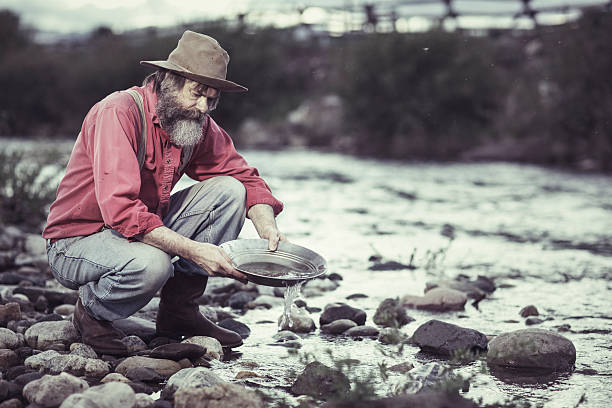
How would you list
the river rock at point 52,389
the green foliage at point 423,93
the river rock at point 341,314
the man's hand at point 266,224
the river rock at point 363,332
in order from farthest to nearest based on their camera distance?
1. the green foliage at point 423,93
2. the river rock at point 341,314
3. the river rock at point 363,332
4. the man's hand at point 266,224
5. the river rock at point 52,389

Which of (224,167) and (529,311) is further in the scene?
(529,311)

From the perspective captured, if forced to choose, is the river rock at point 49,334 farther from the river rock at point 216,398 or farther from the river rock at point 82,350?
the river rock at point 216,398

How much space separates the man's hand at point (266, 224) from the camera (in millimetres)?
3654

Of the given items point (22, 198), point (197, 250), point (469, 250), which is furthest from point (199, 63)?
point (22, 198)

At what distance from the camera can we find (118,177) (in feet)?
10.5

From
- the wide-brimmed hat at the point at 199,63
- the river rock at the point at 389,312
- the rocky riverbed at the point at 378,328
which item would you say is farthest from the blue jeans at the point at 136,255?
the river rock at the point at 389,312

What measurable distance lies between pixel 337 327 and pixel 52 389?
1.68 meters

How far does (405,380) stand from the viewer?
9.82ft

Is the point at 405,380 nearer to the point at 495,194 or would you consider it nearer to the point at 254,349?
the point at 254,349

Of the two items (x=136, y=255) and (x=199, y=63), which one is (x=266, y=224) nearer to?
(x=136, y=255)

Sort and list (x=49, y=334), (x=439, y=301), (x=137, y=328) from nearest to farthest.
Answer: (x=49, y=334) < (x=137, y=328) < (x=439, y=301)

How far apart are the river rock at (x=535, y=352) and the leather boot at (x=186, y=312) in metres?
1.22

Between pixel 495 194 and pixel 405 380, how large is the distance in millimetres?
8094

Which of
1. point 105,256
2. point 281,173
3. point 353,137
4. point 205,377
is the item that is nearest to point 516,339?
point 205,377
